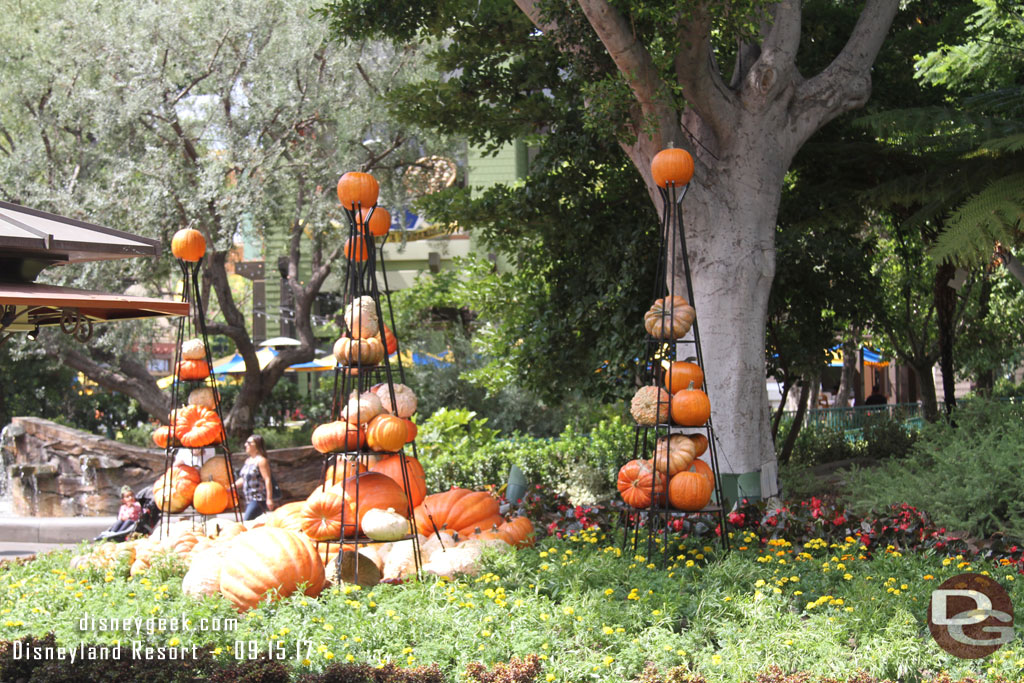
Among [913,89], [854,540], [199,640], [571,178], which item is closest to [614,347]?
[571,178]

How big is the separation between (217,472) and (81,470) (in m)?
6.68

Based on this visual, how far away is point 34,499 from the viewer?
535 inches

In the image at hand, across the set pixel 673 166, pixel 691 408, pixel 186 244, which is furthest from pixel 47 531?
pixel 673 166

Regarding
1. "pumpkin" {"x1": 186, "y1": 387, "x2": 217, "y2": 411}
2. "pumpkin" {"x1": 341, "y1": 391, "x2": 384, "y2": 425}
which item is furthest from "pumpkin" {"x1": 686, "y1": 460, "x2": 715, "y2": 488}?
"pumpkin" {"x1": 186, "y1": 387, "x2": 217, "y2": 411}

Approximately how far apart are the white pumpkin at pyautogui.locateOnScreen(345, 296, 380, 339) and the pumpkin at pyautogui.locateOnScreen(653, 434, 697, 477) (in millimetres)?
2228

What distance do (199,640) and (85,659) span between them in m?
0.58

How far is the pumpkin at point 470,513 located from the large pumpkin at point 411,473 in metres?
0.49

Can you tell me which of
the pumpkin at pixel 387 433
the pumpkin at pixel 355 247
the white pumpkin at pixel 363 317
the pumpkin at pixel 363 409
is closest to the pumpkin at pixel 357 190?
the pumpkin at pixel 355 247

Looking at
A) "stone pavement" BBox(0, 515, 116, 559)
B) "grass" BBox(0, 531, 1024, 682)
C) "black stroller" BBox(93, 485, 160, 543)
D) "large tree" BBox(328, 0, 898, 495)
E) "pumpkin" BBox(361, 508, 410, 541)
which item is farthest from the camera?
"stone pavement" BBox(0, 515, 116, 559)

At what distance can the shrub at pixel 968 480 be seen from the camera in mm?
7348

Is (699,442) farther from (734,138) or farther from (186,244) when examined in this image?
(186,244)

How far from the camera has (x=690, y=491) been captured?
6570mm

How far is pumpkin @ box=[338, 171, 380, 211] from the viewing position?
6.33 m

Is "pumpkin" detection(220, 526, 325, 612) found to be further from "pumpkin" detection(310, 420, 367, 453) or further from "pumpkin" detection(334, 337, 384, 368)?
"pumpkin" detection(334, 337, 384, 368)
